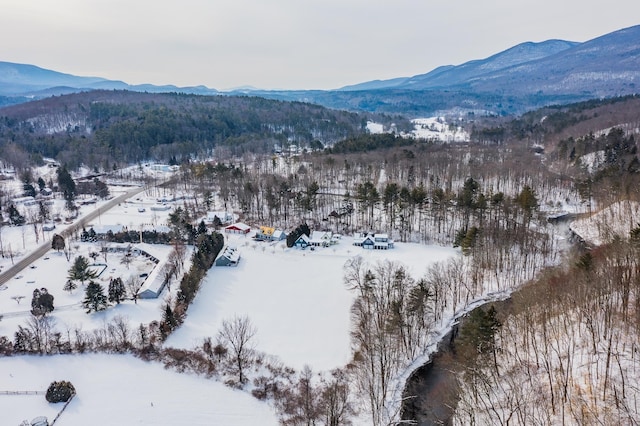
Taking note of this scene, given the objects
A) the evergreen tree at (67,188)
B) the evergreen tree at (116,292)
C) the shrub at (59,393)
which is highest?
the evergreen tree at (67,188)

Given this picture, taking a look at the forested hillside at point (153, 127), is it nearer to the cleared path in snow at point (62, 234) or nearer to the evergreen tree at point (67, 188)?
the evergreen tree at point (67, 188)

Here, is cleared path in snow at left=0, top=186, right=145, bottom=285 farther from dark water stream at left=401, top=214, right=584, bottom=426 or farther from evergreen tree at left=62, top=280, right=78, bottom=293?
dark water stream at left=401, top=214, right=584, bottom=426

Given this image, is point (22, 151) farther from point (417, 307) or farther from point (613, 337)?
point (613, 337)

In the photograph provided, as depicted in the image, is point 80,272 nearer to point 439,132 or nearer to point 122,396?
point 122,396

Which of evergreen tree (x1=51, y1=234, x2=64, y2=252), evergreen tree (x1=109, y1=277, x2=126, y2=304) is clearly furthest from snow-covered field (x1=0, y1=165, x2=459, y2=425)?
evergreen tree (x1=51, y1=234, x2=64, y2=252)

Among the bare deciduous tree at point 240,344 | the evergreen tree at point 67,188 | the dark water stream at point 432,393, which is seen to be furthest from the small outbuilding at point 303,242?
the evergreen tree at point 67,188
